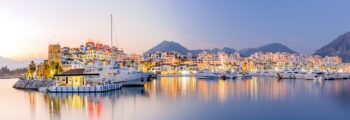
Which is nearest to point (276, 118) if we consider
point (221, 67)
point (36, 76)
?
point (36, 76)

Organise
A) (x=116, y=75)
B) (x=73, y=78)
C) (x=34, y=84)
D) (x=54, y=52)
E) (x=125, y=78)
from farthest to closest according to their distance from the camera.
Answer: (x=54, y=52) < (x=125, y=78) < (x=116, y=75) < (x=34, y=84) < (x=73, y=78)

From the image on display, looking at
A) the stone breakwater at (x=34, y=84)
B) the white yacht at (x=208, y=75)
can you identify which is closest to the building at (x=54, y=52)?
the white yacht at (x=208, y=75)

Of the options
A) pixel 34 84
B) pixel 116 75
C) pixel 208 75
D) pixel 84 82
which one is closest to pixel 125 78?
pixel 116 75

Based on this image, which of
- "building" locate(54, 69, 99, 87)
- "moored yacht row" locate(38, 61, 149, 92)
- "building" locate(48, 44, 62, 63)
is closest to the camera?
"moored yacht row" locate(38, 61, 149, 92)

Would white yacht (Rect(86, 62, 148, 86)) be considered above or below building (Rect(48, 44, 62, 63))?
below

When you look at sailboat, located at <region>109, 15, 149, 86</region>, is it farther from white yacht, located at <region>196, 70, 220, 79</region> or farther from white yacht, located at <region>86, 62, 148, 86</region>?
white yacht, located at <region>196, 70, 220, 79</region>

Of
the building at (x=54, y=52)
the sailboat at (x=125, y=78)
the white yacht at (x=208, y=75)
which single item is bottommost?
the white yacht at (x=208, y=75)

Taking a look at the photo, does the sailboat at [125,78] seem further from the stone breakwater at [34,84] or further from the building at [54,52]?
the building at [54,52]

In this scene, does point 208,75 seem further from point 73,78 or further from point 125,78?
point 73,78

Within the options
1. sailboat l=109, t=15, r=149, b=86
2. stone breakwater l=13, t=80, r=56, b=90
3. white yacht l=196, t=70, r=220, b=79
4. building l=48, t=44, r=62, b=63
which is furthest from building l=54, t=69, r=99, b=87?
building l=48, t=44, r=62, b=63

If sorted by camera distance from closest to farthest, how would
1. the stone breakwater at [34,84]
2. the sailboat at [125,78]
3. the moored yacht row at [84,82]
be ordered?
the moored yacht row at [84,82] < the stone breakwater at [34,84] < the sailboat at [125,78]

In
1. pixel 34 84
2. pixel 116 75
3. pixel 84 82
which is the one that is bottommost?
pixel 34 84

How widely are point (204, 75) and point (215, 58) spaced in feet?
241

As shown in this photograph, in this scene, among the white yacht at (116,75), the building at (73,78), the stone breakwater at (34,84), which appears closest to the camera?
the building at (73,78)
